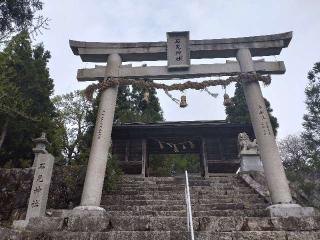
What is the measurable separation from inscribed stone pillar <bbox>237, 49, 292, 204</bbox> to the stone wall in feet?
19.1

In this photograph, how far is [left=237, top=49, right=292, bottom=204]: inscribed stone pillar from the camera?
706 cm

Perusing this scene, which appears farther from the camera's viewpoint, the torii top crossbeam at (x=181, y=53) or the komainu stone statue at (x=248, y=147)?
the komainu stone statue at (x=248, y=147)

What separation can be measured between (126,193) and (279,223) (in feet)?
17.8

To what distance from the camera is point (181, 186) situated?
10.5 m

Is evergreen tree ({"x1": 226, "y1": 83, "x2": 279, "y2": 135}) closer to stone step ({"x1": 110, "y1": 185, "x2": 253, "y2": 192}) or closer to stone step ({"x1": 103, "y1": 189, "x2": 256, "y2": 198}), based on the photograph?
stone step ({"x1": 110, "y1": 185, "x2": 253, "y2": 192})

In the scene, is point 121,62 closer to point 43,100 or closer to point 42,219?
point 42,219

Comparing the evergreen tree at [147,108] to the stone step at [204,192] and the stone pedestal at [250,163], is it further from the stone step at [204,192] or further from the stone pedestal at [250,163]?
the stone step at [204,192]

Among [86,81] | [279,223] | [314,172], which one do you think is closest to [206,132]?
[314,172]

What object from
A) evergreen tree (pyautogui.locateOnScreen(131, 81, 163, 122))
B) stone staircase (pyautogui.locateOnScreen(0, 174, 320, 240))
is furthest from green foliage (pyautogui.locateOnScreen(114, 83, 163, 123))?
stone staircase (pyautogui.locateOnScreen(0, 174, 320, 240))

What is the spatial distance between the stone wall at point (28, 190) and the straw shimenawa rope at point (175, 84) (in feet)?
9.21

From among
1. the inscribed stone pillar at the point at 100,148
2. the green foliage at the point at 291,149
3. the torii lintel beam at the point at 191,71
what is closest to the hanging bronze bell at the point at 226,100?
the torii lintel beam at the point at 191,71

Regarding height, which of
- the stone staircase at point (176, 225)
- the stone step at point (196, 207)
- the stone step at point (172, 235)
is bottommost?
the stone step at point (172, 235)

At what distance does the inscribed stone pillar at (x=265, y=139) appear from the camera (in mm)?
7059

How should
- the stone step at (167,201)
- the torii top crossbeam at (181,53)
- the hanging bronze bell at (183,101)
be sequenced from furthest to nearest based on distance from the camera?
the torii top crossbeam at (181,53)
the hanging bronze bell at (183,101)
the stone step at (167,201)
